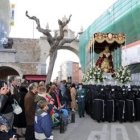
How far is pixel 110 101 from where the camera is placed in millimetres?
17547

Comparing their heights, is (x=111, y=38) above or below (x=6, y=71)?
above

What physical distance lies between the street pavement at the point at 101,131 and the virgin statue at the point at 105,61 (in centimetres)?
853

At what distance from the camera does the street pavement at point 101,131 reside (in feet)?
43.4

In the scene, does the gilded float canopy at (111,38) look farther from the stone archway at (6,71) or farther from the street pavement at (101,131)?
the stone archway at (6,71)

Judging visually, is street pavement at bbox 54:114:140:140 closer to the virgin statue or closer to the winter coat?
the winter coat

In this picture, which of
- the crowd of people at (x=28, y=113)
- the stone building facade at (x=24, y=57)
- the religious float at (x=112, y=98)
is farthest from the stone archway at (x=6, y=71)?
the crowd of people at (x=28, y=113)

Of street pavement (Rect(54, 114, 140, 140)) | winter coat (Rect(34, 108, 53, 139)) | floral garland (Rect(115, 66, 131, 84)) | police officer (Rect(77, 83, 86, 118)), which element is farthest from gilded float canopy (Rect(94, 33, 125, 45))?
winter coat (Rect(34, 108, 53, 139))

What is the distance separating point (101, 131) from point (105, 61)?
39.1 feet

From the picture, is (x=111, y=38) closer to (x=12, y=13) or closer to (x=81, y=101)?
(x=81, y=101)

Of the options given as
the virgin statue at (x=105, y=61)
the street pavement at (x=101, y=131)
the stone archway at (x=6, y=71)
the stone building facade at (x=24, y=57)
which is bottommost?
the street pavement at (x=101, y=131)

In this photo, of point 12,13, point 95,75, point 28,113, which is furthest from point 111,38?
point 12,13

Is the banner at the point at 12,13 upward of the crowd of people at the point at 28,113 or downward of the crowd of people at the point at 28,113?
upward

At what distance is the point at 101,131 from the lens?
14.8 meters

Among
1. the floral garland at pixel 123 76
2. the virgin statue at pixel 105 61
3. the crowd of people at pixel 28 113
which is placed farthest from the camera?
the virgin statue at pixel 105 61
